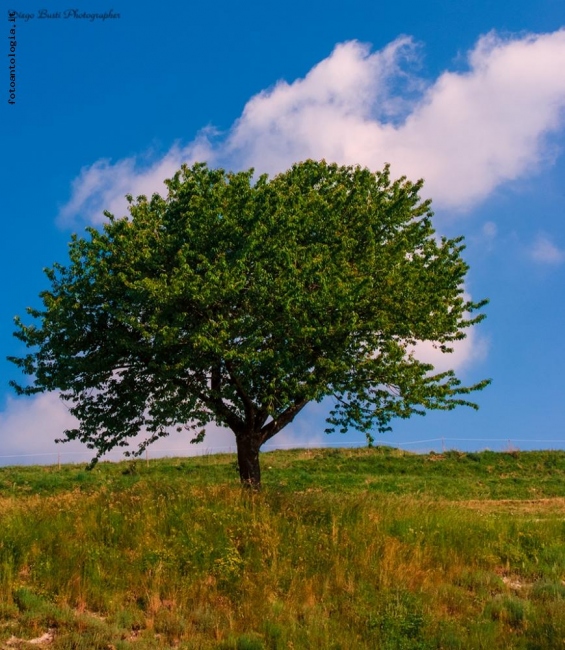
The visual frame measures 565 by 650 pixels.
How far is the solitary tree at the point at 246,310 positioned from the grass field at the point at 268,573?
585 cm

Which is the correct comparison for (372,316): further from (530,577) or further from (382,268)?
(530,577)

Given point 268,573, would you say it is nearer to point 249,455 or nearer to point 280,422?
point 249,455

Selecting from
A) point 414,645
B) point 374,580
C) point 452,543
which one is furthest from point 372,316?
point 414,645

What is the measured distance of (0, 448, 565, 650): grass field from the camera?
10.8m

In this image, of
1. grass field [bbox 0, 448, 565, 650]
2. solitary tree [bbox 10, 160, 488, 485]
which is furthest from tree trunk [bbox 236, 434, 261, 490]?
grass field [bbox 0, 448, 565, 650]

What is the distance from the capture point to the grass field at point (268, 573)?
10.8 metres

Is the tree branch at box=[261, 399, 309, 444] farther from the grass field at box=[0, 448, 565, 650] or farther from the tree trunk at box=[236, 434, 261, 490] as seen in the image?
the grass field at box=[0, 448, 565, 650]

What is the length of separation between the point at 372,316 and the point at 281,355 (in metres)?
4.21

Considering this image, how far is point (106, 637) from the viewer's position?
10336mm

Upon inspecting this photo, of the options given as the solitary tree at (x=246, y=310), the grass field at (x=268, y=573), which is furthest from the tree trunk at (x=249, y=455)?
the grass field at (x=268, y=573)

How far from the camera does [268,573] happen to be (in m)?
12.6

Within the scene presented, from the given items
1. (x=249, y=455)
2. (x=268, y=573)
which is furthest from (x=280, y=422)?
(x=268, y=573)

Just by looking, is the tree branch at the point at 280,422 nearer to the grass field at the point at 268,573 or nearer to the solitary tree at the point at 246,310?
the solitary tree at the point at 246,310

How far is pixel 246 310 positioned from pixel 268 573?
10.9 metres
